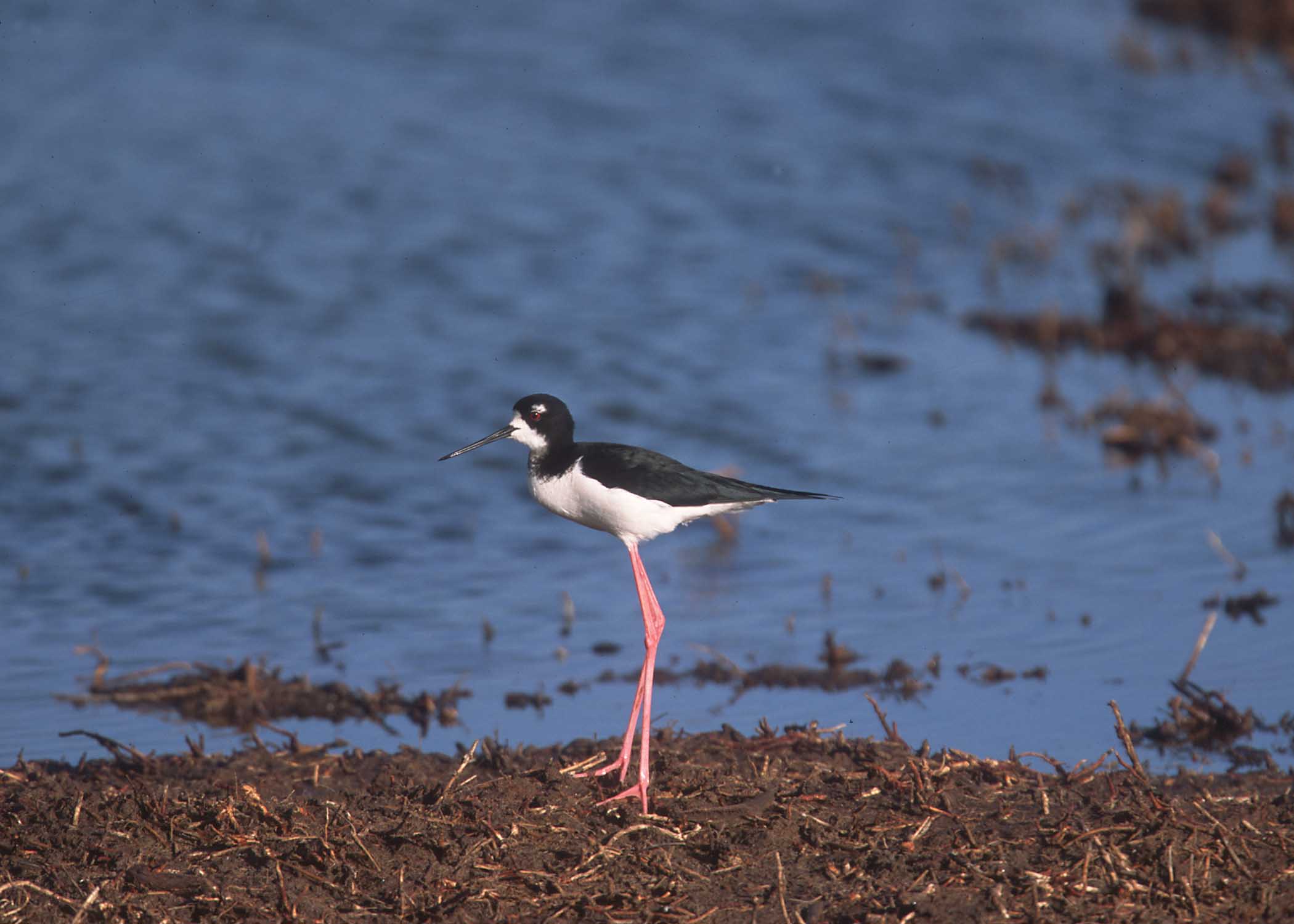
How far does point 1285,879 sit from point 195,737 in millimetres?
3961

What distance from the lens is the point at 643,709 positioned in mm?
5227

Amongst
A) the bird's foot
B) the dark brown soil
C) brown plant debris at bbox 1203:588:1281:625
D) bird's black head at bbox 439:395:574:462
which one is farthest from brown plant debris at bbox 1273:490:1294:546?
the bird's foot

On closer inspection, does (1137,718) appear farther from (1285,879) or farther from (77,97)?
(77,97)

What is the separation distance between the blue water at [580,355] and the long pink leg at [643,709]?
589 mm

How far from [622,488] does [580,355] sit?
6030mm

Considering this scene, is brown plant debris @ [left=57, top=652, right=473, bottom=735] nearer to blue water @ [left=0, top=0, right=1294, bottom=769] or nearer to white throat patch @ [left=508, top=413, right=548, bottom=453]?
blue water @ [left=0, top=0, right=1294, bottom=769]

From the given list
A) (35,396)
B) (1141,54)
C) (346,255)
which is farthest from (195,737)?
(1141,54)

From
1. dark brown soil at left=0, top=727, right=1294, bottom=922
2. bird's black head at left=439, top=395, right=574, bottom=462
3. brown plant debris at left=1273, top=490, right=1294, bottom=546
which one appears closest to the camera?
dark brown soil at left=0, top=727, right=1294, bottom=922

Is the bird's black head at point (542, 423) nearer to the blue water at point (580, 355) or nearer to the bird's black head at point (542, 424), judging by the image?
the bird's black head at point (542, 424)

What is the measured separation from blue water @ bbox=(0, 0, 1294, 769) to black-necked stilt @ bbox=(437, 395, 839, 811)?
3.46 ft

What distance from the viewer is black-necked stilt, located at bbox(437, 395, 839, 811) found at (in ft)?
17.5

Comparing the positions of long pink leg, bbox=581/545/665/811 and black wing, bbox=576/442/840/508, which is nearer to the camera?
long pink leg, bbox=581/545/665/811

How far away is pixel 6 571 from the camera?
7.79m

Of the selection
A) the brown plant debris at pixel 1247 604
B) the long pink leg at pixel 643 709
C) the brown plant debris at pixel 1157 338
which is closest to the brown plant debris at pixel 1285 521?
the brown plant debris at pixel 1247 604
